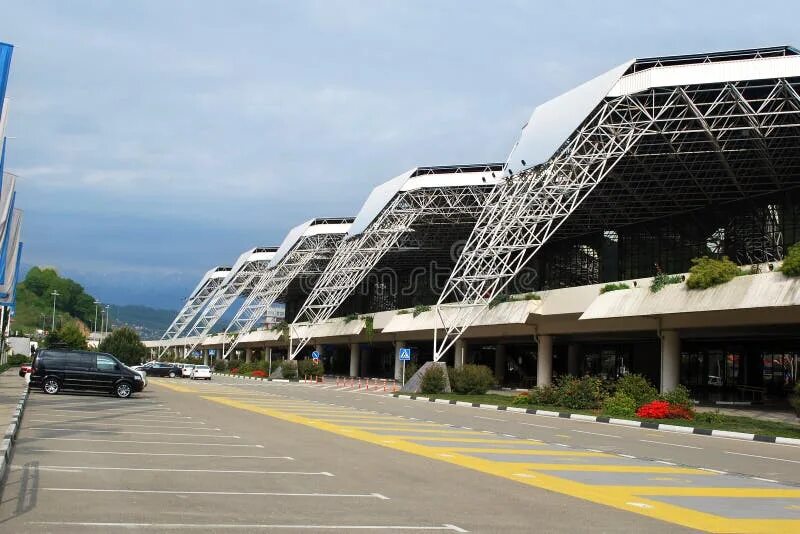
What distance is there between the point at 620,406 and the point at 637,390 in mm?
1546

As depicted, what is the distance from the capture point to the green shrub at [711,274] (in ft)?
109

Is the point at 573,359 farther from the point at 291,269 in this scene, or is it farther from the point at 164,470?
the point at 164,470

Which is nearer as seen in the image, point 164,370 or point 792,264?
point 792,264

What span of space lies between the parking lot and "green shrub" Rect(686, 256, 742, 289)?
1913 cm

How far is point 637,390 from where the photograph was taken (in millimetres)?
34312

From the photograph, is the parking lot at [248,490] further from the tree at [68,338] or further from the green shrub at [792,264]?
the tree at [68,338]

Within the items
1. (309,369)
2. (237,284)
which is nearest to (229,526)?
(309,369)

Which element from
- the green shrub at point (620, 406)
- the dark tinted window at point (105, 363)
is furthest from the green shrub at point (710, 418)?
the dark tinted window at point (105, 363)

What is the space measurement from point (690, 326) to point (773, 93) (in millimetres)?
10227

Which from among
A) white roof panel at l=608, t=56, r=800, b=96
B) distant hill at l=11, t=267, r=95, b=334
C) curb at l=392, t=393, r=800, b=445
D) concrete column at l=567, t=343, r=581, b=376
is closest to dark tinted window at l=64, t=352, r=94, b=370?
curb at l=392, t=393, r=800, b=445

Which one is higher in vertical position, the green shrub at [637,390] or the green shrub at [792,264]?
the green shrub at [792,264]

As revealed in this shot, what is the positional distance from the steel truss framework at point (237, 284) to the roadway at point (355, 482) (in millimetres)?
87926

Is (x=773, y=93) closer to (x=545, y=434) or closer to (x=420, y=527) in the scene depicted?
(x=545, y=434)

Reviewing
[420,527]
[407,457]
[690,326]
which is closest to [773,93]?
[690,326]
